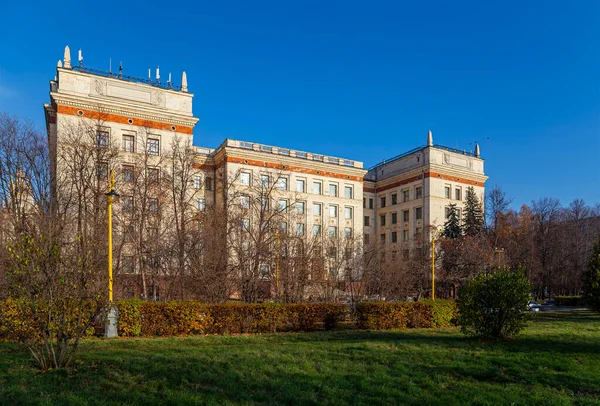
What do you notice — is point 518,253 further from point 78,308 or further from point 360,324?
point 78,308

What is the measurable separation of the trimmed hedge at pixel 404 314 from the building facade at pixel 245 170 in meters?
10.1

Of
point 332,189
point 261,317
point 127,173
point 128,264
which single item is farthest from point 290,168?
point 261,317

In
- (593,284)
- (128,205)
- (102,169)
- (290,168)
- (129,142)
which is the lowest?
(593,284)

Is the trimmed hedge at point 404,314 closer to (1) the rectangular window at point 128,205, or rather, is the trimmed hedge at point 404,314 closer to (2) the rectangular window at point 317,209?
(1) the rectangular window at point 128,205

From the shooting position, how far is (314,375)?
8.68 meters

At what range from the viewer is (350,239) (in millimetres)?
35469

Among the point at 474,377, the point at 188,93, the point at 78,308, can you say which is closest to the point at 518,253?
the point at 188,93

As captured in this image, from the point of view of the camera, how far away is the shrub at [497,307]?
13922mm

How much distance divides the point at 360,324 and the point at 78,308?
11.6 metres

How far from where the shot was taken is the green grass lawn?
23.9 ft

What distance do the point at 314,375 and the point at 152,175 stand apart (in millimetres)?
23249

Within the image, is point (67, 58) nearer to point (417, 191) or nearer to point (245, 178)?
point (245, 178)

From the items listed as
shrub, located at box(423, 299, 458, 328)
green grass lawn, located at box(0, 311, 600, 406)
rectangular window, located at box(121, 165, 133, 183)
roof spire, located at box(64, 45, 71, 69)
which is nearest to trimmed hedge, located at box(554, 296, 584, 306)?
shrub, located at box(423, 299, 458, 328)

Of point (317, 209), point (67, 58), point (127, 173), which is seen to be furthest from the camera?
point (317, 209)
